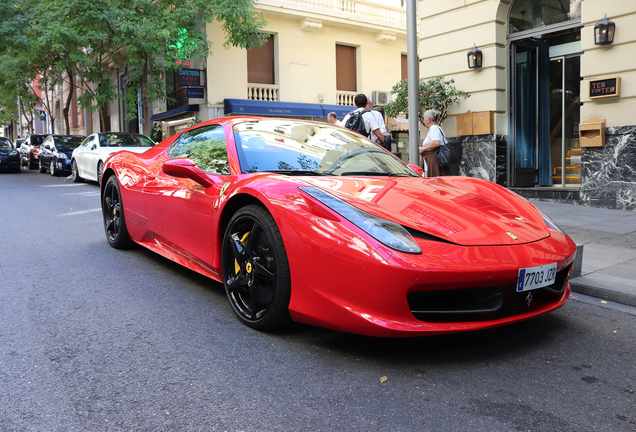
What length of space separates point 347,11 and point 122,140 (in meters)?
13.2

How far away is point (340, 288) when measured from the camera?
264 cm

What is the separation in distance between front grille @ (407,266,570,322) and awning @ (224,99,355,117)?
18.5 meters

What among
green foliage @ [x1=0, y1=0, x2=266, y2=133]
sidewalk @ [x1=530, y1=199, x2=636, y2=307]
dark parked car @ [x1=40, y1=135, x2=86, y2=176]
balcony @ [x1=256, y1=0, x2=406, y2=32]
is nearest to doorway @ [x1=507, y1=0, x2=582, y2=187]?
sidewalk @ [x1=530, y1=199, x2=636, y2=307]

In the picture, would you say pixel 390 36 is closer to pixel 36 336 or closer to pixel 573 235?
pixel 573 235

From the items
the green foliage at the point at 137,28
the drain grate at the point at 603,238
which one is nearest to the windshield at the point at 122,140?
the green foliage at the point at 137,28

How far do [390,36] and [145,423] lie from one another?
2406 cm

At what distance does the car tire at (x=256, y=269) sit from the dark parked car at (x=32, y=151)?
22.9 meters

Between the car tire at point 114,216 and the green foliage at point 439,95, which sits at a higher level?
the green foliage at point 439,95

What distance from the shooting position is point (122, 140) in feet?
44.6

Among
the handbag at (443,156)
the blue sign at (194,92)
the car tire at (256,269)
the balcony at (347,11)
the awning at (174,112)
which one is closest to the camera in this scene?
the car tire at (256,269)

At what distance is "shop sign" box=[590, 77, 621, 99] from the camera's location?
8570 mm

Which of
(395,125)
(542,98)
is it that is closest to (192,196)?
(542,98)

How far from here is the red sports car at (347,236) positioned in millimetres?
2559

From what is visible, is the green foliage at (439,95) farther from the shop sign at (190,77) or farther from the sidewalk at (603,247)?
the shop sign at (190,77)
